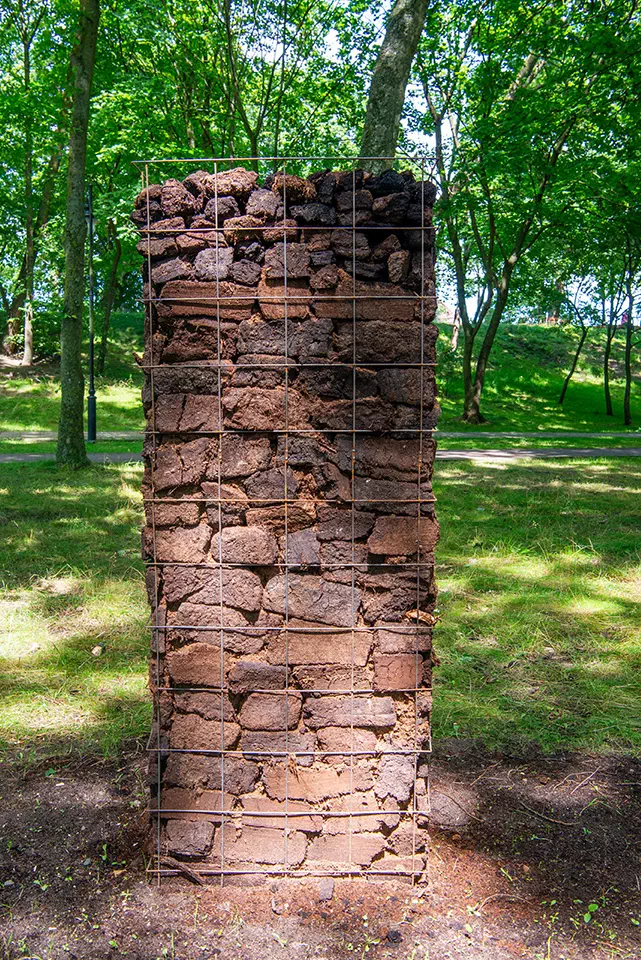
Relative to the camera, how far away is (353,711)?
3.30 metres

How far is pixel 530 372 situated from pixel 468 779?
2888 centimetres

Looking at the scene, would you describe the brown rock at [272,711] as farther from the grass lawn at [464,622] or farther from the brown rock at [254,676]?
the grass lawn at [464,622]

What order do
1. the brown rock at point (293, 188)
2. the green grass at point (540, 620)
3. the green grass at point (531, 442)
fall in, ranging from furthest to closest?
the green grass at point (531, 442), the green grass at point (540, 620), the brown rock at point (293, 188)

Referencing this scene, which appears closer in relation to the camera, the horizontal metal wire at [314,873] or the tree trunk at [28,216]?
the horizontal metal wire at [314,873]

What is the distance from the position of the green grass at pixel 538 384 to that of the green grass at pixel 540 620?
41.4 ft

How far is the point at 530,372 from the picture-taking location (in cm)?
3119

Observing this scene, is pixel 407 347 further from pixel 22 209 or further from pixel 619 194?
pixel 22 209

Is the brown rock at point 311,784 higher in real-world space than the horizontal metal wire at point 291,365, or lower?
lower

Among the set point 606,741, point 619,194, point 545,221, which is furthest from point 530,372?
point 606,741

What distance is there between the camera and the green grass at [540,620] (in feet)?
15.7

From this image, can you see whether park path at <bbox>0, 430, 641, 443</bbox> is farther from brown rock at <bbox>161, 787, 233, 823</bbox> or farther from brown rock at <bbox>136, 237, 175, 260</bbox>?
brown rock at <bbox>161, 787, 233, 823</bbox>

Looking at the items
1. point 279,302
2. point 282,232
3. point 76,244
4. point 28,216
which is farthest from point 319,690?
point 28,216

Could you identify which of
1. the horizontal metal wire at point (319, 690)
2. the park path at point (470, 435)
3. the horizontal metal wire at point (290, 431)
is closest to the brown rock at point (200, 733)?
the horizontal metal wire at point (319, 690)

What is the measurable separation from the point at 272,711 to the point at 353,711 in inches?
14.3
